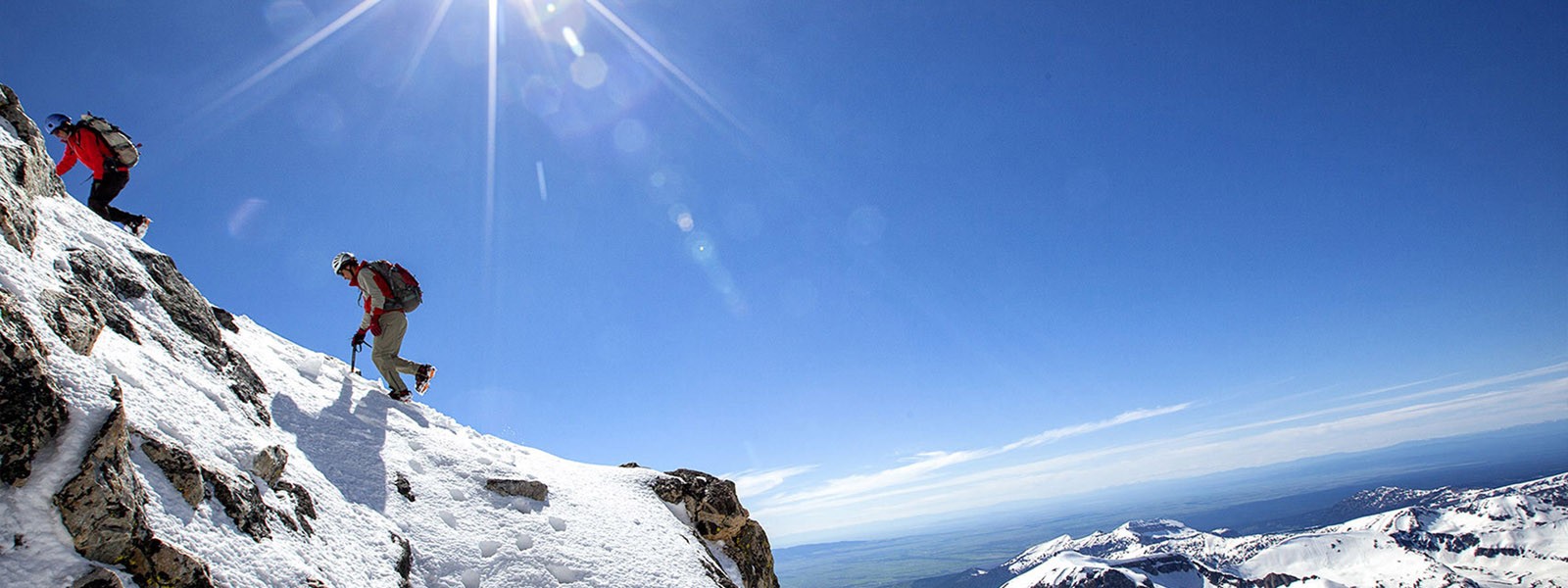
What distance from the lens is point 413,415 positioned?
15742 mm

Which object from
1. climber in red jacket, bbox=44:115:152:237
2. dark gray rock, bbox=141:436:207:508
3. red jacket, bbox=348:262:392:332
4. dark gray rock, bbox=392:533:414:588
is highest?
climber in red jacket, bbox=44:115:152:237

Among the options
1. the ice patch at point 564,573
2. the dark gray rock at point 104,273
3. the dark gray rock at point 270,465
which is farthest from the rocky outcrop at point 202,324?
the ice patch at point 564,573

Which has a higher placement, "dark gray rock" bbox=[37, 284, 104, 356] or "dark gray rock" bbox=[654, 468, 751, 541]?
"dark gray rock" bbox=[37, 284, 104, 356]

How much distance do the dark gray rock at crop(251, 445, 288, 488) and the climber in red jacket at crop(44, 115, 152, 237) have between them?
342 inches

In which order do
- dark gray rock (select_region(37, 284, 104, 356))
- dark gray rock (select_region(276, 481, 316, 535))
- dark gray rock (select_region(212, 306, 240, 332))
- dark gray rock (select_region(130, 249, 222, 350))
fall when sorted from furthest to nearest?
1. dark gray rock (select_region(212, 306, 240, 332))
2. dark gray rock (select_region(130, 249, 222, 350))
3. dark gray rock (select_region(276, 481, 316, 535))
4. dark gray rock (select_region(37, 284, 104, 356))

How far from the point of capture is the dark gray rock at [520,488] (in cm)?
1366

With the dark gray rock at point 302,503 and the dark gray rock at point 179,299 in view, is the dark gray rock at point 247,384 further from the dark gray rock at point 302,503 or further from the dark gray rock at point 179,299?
the dark gray rock at point 302,503

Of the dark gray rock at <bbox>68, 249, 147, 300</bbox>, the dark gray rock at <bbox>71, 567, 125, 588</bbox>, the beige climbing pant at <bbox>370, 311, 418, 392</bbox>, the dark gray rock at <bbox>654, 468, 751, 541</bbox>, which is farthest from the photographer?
the dark gray rock at <bbox>654, 468, 751, 541</bbox>

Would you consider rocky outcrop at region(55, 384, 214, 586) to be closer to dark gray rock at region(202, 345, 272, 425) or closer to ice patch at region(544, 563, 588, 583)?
dark gray rock at region(202, 345, 272, 425)

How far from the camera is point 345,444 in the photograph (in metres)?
12.0

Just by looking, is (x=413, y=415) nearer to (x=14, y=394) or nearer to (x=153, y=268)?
(x=153, y=268)

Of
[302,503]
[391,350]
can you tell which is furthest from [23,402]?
[391,350]

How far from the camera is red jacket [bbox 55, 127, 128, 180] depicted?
1339 centimetres

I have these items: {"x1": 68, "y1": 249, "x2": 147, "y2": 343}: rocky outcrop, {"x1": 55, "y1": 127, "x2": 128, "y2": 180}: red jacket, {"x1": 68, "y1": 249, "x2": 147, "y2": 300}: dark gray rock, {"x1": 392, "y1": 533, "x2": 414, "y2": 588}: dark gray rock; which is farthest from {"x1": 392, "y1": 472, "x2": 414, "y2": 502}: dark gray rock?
{"x1": 55, "y1": 127, "x2": 128, "y2": 180}: red jacket
